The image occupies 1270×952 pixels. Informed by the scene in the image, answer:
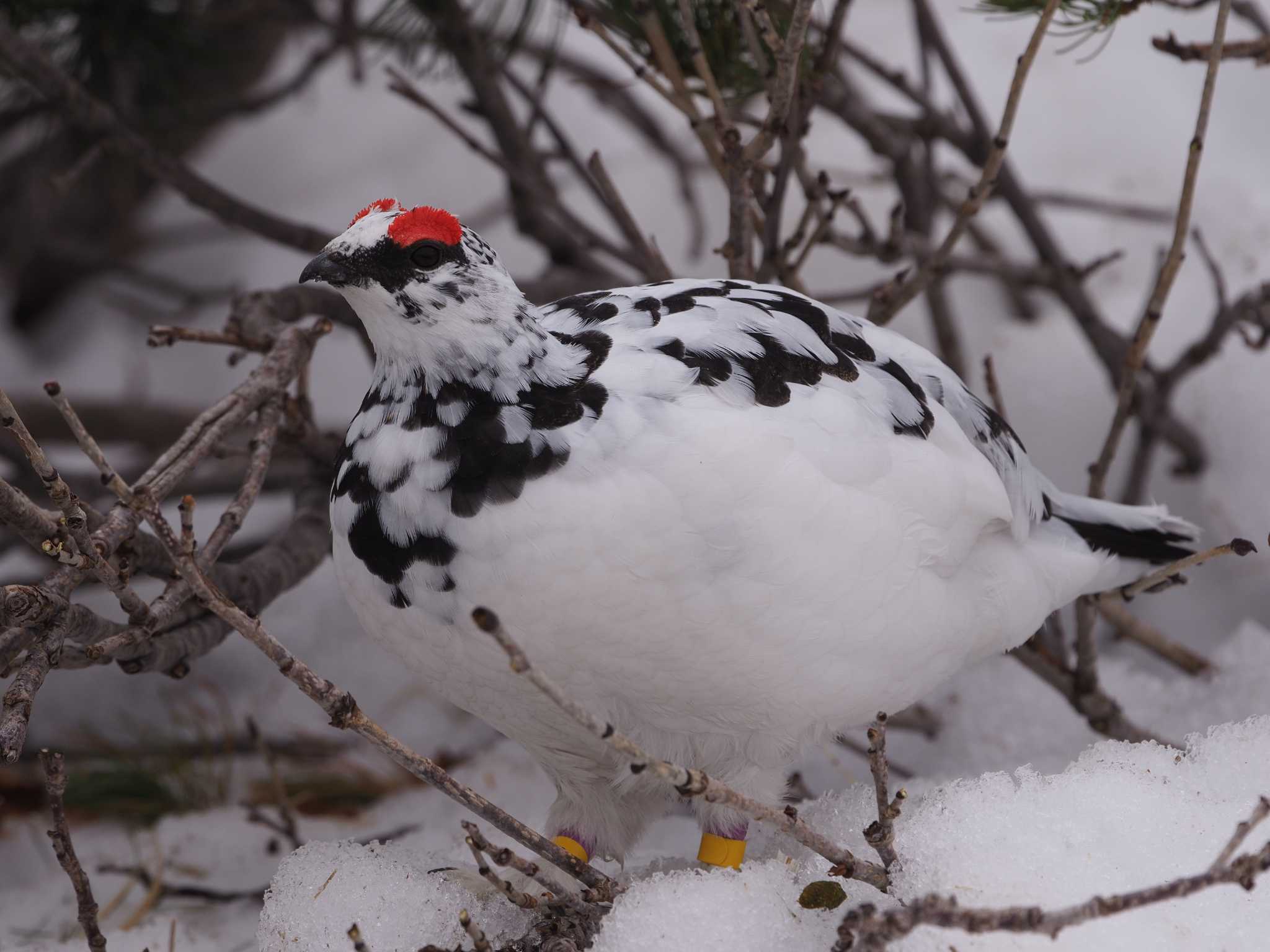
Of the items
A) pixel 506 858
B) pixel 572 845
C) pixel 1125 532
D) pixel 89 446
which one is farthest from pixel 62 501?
pixel 1125 532

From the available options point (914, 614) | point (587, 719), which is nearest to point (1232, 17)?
point (914, 614)

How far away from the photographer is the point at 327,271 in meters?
1.26

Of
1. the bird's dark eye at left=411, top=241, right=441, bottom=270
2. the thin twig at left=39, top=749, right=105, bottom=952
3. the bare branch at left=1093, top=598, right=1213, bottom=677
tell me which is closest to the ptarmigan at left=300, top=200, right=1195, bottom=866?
the bird's dark eye at left=411, top=241, right=441, bottom=270

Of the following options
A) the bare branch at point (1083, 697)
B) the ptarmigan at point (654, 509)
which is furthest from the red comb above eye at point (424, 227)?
the bare branch at point (1083, 697)

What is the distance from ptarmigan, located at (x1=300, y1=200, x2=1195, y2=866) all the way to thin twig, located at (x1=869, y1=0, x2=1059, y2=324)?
351 millimetres

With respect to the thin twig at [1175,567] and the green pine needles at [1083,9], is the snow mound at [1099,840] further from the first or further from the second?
the green pine needles at [1083,9]

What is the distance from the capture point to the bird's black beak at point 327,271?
4.12 ft

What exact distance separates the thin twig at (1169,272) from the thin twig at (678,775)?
34.9 inches

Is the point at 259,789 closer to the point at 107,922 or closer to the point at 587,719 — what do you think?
the point at 107,922

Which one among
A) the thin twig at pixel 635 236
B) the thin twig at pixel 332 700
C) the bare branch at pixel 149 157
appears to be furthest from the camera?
the bare branch at pixel 149 157

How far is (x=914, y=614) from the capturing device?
1362mm

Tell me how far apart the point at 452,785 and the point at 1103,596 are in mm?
1180

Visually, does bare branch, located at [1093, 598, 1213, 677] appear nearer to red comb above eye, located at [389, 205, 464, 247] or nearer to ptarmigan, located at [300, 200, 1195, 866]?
ptarmigan, located at [300, 200, 1195, 866]

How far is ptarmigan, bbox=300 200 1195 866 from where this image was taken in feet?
4.01
